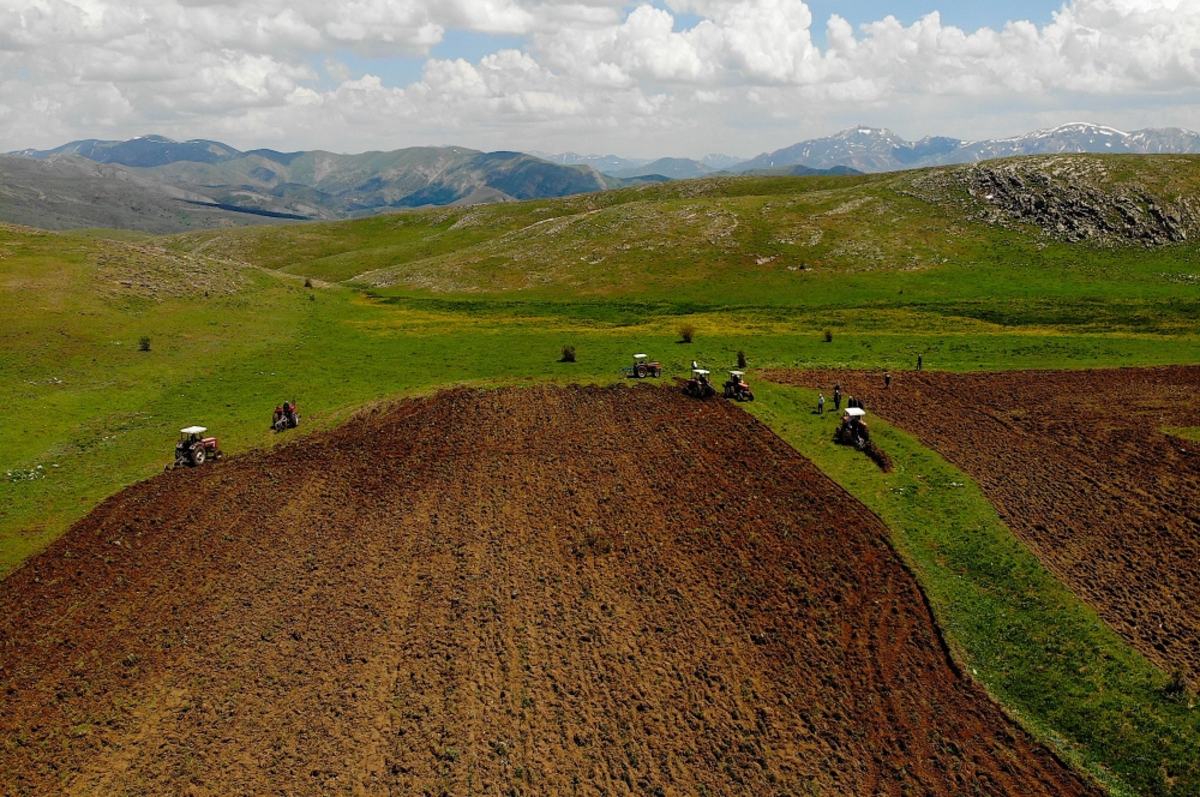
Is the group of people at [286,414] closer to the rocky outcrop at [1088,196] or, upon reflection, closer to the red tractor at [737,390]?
the red tractor at [737,390]

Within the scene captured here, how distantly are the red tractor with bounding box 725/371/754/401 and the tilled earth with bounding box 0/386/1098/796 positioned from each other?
38.7 ft

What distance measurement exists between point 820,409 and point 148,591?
38811 mm

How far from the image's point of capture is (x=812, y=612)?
23953 mm

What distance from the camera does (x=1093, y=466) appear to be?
34844 mm

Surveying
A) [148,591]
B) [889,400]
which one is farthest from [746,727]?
[889,400]

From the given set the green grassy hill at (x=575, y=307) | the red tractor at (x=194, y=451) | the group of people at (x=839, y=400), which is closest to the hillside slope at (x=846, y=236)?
the green grassy hill at (x=575, y=307)

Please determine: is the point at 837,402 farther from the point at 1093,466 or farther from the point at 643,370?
the point at 643,370

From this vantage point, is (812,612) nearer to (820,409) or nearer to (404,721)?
(404,721)

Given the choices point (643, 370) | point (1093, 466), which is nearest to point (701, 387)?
point (643, 370)

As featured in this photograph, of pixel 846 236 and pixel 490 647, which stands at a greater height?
pixel 846 236

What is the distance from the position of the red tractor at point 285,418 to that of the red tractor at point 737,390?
30400 millimetres

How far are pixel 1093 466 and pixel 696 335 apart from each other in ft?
136

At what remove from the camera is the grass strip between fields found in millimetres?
18156

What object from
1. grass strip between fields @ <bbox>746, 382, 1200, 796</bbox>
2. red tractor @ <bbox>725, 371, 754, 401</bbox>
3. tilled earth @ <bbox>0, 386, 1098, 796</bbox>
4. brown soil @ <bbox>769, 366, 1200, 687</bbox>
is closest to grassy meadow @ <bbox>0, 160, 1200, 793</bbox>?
grass strip between fields @ <bbox>746, 382, 1200, 796</bbox>
